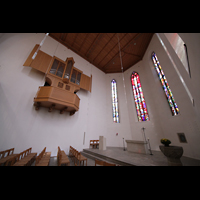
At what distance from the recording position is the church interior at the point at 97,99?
3.15 meters

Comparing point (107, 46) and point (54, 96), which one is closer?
point (54, 96)

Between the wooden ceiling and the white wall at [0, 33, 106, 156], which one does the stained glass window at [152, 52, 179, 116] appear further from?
the white wall at [0, 33, 106, 156]

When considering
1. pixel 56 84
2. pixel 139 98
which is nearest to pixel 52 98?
pixel 56 84

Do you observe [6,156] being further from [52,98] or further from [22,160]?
[52,98]

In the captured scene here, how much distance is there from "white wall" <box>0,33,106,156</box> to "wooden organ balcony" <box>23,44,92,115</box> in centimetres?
46

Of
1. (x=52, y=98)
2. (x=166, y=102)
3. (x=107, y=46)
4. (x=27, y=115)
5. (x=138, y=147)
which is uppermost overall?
(x=107, y=46)

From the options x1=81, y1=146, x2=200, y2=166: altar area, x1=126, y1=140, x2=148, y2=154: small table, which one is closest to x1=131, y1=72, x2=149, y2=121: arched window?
x1=126, y1=140, x2=148, y2=154: small table

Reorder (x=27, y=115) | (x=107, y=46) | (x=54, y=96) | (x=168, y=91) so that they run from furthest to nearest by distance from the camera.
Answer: (x=107, y=46) → (x=168, y=91) → (x=54, y=96) → (x=27, y=115)

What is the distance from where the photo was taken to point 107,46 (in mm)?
7277

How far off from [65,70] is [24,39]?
307 cm

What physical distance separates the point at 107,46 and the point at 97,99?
469 cm

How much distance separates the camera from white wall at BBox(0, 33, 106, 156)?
12.1ft
